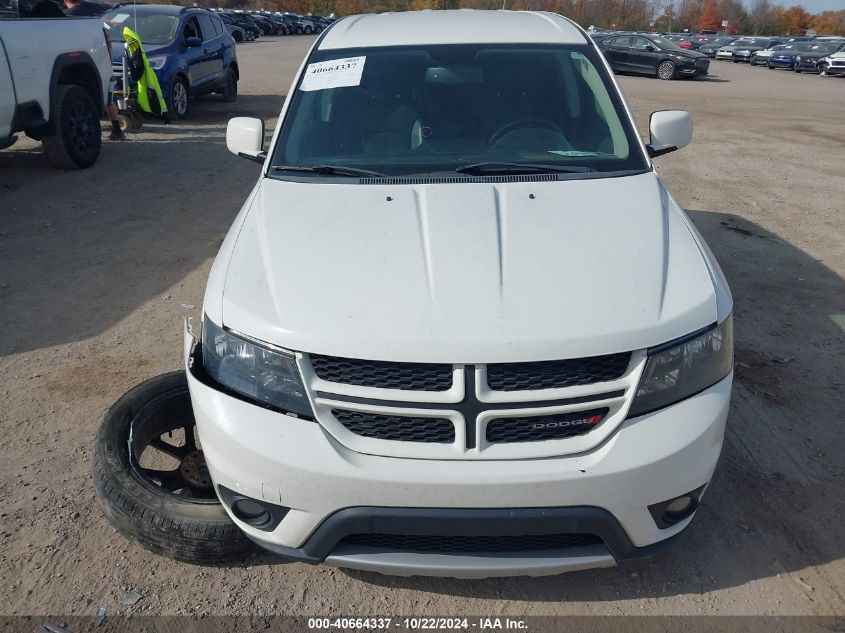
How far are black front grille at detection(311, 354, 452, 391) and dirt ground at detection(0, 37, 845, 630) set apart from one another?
88 centimetres

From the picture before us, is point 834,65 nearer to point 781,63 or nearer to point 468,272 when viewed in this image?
point 781,63

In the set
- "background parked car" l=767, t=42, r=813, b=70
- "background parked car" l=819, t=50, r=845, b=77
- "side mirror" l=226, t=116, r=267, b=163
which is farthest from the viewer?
"background parked car" l=767, t=42, r=813, b=70

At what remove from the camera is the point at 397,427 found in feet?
7.46

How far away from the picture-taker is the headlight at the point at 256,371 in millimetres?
2301

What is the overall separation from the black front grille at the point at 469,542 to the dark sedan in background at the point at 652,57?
24623 millimetres

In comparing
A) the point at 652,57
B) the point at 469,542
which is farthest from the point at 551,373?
the point at 652,57

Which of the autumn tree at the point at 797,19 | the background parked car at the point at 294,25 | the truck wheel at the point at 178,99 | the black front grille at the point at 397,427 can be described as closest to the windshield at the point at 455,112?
the black front grille at the point at 397,427

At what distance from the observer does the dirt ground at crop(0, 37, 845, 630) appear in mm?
2660

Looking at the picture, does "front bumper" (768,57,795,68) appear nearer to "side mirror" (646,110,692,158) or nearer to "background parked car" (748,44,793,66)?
"background parked car" (748,44,793,66)

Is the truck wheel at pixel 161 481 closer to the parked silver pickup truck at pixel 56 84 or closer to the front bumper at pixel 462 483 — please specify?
the front bumper at pixel 462 483

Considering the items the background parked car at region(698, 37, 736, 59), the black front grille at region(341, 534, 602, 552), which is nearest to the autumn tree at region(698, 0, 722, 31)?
the background parked car at region(698, 37, 736, 59)

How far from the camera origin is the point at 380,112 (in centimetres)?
359

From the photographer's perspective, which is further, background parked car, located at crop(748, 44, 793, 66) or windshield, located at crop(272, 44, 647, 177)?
background parked car, located at crop(748, 44, 793, 66)

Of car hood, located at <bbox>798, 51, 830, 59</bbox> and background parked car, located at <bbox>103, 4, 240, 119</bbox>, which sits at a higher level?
background parked car, located at <bbox>103, 4, 240, 119</bbox>
